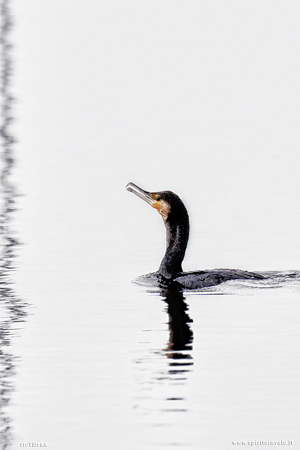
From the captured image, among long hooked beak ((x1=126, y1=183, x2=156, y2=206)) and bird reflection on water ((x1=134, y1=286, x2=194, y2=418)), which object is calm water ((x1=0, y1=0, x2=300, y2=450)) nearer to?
bird reflection on water ((x1=134, y1=286, x2=194, y2=418))

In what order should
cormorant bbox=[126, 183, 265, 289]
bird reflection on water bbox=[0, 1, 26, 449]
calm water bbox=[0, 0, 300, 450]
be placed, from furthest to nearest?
cormorant bbox=[126, 183, 265, 289] < bird reflection on water bbox=[0, 1, 26, 449] < calm water bbox=[0, 0, 300, 450]

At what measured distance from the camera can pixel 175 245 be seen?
11.7 meters

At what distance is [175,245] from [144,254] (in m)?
1.62

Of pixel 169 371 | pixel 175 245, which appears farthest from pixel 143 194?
pixel 169 371

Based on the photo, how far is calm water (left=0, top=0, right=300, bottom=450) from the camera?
23.8 ft

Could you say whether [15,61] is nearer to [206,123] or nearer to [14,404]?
[206,123]

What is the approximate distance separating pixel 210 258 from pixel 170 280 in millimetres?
1522

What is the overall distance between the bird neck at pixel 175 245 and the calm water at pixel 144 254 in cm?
45

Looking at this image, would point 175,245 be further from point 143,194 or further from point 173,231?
point 143,194

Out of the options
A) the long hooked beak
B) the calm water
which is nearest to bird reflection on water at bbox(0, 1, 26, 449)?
the calm water

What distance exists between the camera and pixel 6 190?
1859 cm

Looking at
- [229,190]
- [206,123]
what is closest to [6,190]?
[229,190]

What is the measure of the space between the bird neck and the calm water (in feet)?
1.49

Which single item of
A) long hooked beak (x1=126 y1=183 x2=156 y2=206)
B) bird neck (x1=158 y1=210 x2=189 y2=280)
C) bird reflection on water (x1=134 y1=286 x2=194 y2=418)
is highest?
long hooked beak (x1=126 y1=183 x2=156 y2=206)
